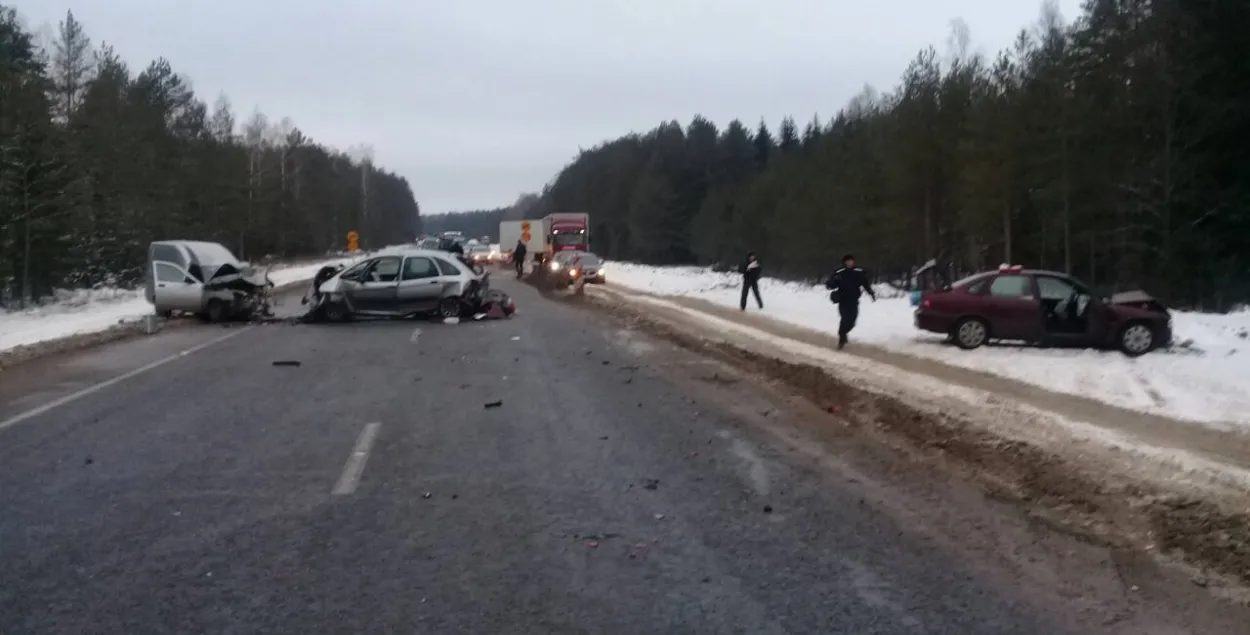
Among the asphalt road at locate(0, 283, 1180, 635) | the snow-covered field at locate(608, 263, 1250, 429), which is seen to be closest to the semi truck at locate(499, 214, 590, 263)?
the snow-covered field at locate(608, 263, 1250, 429)

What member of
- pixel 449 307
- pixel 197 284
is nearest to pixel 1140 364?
pixel 449 307

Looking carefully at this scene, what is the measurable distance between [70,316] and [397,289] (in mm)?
12276

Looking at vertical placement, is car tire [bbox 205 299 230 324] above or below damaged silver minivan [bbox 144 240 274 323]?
below

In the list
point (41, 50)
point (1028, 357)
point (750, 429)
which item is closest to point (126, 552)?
point (750, 429)

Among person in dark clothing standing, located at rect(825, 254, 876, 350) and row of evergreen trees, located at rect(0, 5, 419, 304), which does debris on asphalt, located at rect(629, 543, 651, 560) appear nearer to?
person in dark clothing standing, located at rect(825, 254, 876, 350)

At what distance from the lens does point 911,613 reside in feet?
19.0

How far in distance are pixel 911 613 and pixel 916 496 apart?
2.89 meters

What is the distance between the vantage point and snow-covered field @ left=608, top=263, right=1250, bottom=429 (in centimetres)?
1354

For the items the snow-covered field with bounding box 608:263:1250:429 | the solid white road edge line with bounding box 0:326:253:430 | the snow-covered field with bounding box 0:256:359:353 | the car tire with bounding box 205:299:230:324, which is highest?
the car tire with bounding box 205:299:230:324

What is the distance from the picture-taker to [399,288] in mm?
26625

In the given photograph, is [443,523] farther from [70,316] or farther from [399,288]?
[70,316]

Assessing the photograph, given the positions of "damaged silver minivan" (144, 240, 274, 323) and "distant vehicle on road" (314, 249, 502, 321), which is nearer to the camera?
"distant vehicle on road" (314, 249, 502, 321)

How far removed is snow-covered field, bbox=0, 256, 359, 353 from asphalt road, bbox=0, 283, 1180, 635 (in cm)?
1235

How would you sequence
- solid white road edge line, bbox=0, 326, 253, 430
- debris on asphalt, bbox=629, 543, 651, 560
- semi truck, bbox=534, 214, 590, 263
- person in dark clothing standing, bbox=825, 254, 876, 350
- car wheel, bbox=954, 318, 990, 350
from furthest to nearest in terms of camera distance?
semi truck, bbox=534, 214, 590, 263
person in dark clothing standing, bbox=825, 254, 876, 350
car wheel, bbox=954, 318, 990, 350
solid white road edge line, bbox=0, 326, 253, 430
debris on asphalt, bbox=629, 543, 651, 560
